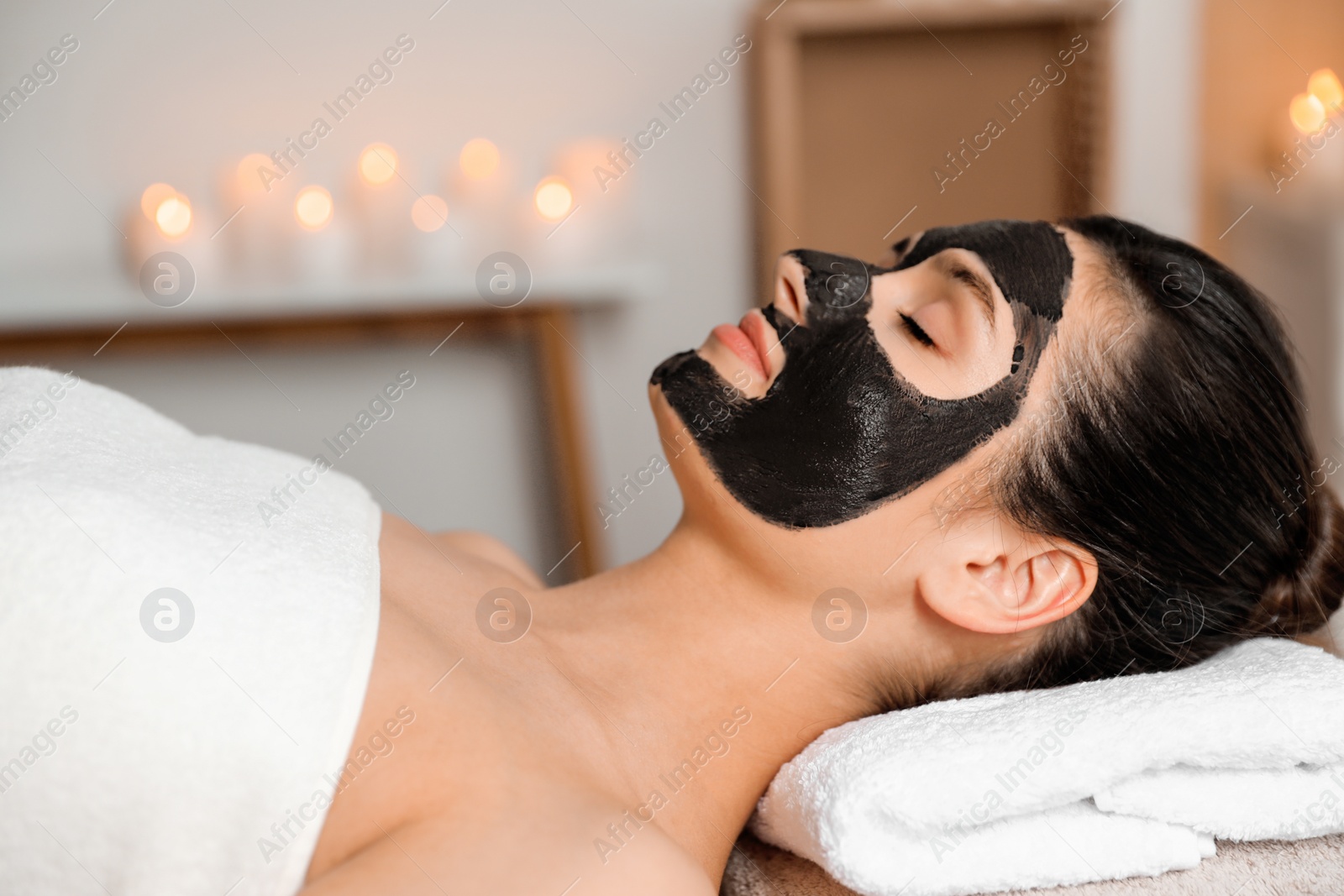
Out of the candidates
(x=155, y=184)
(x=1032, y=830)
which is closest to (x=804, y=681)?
(x=1032, y=830)

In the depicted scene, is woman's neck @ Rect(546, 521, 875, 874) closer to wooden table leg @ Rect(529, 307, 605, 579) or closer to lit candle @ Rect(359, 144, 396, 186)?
wooden table leg @ Rect(529, 307, 605, 579)

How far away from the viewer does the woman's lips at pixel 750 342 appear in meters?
0.99

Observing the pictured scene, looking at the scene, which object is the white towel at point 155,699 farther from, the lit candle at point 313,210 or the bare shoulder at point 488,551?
the lit candle at point 313,210

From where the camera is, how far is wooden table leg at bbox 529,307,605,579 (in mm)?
1984

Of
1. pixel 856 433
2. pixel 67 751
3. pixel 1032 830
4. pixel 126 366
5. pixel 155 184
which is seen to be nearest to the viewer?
pixel 67 751

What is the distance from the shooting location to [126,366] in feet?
6.57

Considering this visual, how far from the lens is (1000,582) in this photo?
0.94 meters

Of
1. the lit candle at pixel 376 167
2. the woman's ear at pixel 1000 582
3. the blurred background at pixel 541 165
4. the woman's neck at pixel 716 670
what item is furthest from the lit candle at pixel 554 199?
the woman's ear at pixel 1000 582

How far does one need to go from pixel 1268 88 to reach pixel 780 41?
37.2 inches

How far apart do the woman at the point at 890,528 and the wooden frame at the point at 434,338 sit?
0.90m

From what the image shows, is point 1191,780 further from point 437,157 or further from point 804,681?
point 437,157

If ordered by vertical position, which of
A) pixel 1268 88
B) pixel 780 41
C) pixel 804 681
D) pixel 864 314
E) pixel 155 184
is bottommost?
pixel 1268 88

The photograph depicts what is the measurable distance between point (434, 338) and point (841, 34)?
101 centimetres

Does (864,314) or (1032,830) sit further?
(864,314)
